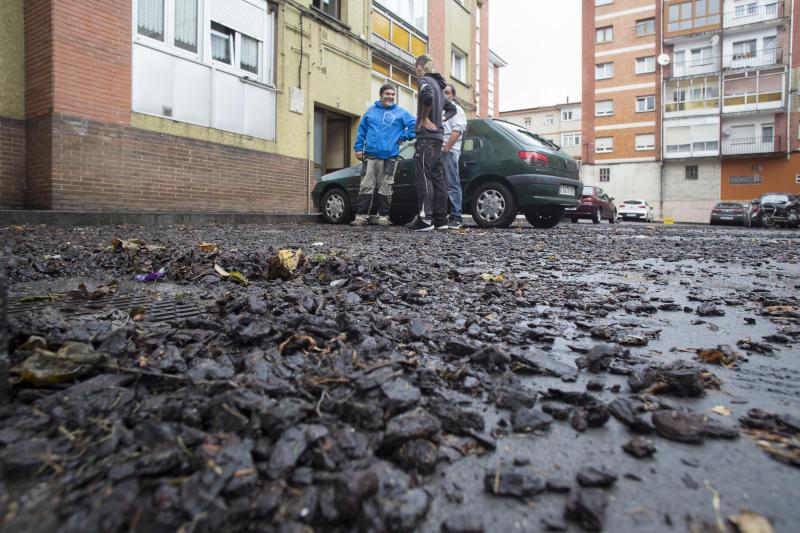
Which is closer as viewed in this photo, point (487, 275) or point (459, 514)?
point (459, 514)

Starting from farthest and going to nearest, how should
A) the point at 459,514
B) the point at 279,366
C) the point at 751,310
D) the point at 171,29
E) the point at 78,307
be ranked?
the point at 171,29
the point at 751,310
the point at 78,307
the point at 279,366
the point at 459,514

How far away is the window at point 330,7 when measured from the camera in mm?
12805

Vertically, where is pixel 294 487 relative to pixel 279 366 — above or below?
below

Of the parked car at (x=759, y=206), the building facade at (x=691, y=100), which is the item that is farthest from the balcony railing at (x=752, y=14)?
the parked car at (x=759, y=206)

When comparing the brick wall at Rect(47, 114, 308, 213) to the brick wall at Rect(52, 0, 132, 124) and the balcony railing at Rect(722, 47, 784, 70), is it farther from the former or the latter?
the balcony railing at Rect(722, 47, 784, 70)

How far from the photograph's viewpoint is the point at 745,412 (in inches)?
47.2

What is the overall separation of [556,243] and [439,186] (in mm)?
2082

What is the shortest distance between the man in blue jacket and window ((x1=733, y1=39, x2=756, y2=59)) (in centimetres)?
3920

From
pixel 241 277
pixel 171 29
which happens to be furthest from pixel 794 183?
pixel 241 277

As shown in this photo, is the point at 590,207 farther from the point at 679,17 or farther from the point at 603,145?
the point at 679,17

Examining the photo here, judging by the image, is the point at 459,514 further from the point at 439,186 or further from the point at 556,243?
the point at 439,186

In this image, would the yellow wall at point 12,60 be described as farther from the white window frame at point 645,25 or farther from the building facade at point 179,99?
the white window frame at point 645,25

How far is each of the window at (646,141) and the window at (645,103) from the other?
197cm

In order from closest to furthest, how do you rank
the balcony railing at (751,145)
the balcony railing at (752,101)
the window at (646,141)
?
the balcony railing at (751,145) → the balcony railing at (752,101) → the window at (646,141)
